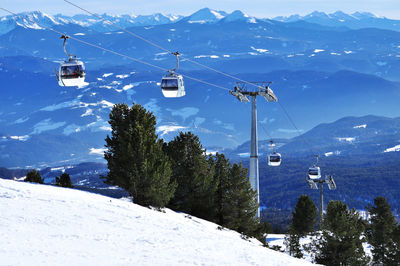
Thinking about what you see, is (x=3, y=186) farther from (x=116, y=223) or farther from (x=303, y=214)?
(x=303, y=214)

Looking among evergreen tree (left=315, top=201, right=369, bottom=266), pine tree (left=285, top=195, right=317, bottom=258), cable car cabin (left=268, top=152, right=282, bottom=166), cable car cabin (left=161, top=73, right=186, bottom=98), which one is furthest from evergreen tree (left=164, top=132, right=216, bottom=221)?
pine tree (left=285, top=195, right=317, bottom=258)

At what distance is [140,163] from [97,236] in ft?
50.1

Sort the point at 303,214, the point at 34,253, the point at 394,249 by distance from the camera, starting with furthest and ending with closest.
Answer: the point at 303,214, the point at 394,249, the point at 34,253

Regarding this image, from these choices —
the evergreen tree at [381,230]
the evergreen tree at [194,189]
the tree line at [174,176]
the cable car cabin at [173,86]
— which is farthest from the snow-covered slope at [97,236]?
the evergreen tree at [381,230]

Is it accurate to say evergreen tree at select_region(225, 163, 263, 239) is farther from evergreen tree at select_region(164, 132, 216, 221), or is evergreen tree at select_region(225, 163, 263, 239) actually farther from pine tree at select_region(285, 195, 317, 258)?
pine tree at select_region(285, 195, 317, 258)

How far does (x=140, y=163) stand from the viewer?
41.7m

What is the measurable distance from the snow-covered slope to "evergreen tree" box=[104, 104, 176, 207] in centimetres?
410

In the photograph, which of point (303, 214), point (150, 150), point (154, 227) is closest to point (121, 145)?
point (150, 150)

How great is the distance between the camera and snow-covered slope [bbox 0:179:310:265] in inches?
897

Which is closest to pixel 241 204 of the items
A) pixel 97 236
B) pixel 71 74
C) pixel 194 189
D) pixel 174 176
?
pixel 194 189

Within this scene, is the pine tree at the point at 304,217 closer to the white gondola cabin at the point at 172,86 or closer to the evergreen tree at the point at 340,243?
the evergreen tree at the point at 340,243

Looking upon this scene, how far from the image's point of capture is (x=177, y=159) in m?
50.0

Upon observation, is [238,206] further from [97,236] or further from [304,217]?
[304,217]

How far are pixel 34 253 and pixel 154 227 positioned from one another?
32.5ft
